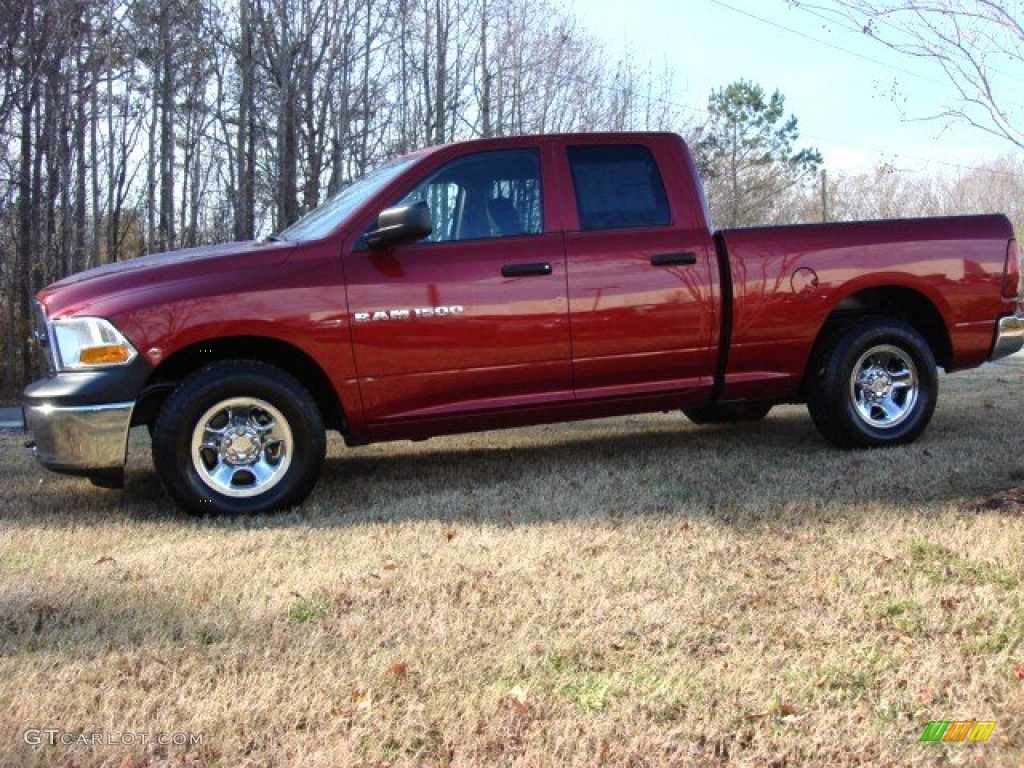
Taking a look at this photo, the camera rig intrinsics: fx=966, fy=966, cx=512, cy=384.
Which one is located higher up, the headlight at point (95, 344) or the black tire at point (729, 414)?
the headlight at point (95, 344)

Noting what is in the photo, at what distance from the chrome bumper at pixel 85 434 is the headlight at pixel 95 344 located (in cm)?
21

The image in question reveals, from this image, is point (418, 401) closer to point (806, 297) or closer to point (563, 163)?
point (563, 163)

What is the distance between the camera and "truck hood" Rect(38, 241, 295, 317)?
4777 millimetres

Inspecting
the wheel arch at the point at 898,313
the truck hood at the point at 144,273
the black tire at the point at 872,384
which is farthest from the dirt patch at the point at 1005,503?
the truck hood at the point at 144,273

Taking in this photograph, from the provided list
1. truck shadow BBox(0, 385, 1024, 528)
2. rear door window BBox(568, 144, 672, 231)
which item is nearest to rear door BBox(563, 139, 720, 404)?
rear door window BBox(568, 144, 672, 231)

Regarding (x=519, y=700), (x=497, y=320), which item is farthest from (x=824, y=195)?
(x=519, y=700)

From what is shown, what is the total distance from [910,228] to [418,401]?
10.7 ft

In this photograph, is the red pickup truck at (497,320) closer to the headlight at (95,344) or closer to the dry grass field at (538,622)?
the headlight at (95,344)

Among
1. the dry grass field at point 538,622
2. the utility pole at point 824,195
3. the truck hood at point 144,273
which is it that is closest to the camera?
the dry grass field at point 538,622

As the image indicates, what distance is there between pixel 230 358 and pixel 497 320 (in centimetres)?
143

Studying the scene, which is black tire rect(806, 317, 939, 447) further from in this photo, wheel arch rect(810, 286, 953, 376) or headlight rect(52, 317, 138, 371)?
headlight rect(52, 317, 138, 371)

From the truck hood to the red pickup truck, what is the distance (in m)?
0.02

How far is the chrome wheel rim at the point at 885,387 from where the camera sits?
6.04 metres

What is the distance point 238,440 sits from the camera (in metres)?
4.95
